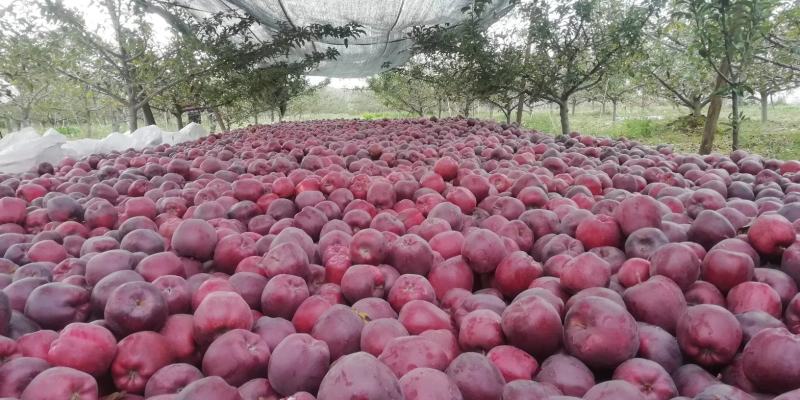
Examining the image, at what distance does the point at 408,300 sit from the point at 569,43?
8.42m

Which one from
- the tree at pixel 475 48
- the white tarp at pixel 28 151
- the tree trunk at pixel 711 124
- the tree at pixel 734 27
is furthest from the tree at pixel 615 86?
the white tarp at pixel 28 151

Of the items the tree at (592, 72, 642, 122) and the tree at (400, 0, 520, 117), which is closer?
the tree at (400, 0, 520, 117)

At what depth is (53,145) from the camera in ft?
20.7

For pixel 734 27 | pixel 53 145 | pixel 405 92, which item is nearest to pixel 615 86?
pixel 405 92

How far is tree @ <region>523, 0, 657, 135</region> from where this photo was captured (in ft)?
26.6

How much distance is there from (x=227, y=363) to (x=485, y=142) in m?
4.52

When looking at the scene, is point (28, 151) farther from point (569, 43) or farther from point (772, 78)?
point (772, 78)

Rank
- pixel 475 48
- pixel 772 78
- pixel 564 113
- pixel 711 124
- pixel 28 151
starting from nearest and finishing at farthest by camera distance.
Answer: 1. pixel 28 151
2. pixel 711 124
3. pixel 564 113
4. pixel 475 48
5. pixel 772 78

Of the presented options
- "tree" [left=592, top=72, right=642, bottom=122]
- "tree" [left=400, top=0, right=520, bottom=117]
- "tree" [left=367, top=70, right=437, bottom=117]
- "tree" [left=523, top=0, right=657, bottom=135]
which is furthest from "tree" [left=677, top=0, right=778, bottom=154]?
"tree" [left=367, top=70, right=437, bottom=117]

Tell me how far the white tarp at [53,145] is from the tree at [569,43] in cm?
714

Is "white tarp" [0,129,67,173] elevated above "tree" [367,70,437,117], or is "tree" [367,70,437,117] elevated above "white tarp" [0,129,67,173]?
"tree" [367,70,437,117]

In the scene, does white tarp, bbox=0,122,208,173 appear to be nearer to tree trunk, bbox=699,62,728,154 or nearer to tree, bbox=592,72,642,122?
tree trunk, bbox=699,62,728,154

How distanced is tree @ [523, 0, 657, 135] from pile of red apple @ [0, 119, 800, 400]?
6.11m

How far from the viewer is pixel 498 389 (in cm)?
121
